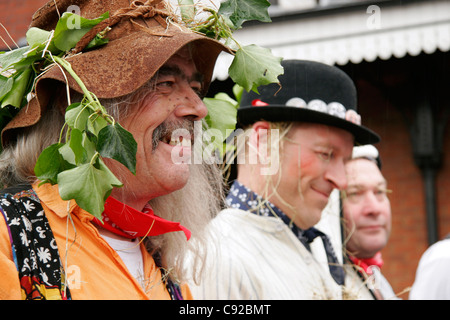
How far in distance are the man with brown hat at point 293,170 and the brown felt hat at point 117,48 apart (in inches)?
42.3

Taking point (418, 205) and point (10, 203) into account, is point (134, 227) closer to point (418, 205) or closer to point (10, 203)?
point (10, 203)

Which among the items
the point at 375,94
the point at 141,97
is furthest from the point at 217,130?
the point at 375,94

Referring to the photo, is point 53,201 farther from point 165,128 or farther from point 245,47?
point 245,47

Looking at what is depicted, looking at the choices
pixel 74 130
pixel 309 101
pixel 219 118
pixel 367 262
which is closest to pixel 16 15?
pixel 367 262

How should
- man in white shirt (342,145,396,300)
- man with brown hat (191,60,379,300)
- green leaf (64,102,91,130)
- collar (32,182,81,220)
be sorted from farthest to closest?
man in white shirt (342,145,396,300), man with brown hat (191,60,379,300), collar (32,182,81,220), green leaf (64,102,91,130)

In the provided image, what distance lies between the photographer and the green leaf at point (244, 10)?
7.08ft

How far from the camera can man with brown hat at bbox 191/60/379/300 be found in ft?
10.3

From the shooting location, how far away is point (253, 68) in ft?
6.96

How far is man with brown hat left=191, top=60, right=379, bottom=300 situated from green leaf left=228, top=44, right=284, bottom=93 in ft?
3.27

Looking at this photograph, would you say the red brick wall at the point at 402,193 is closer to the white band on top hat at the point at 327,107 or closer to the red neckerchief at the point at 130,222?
the white band on top hat at the point at 327,107

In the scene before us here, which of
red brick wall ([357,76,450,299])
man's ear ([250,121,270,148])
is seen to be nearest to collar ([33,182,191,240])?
man's ear ([250,121,270,148])

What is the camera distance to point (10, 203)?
6.19 feet

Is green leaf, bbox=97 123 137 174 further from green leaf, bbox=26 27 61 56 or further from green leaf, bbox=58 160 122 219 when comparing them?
green leaf, bbox=26 27 61 56

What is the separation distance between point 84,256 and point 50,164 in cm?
31
